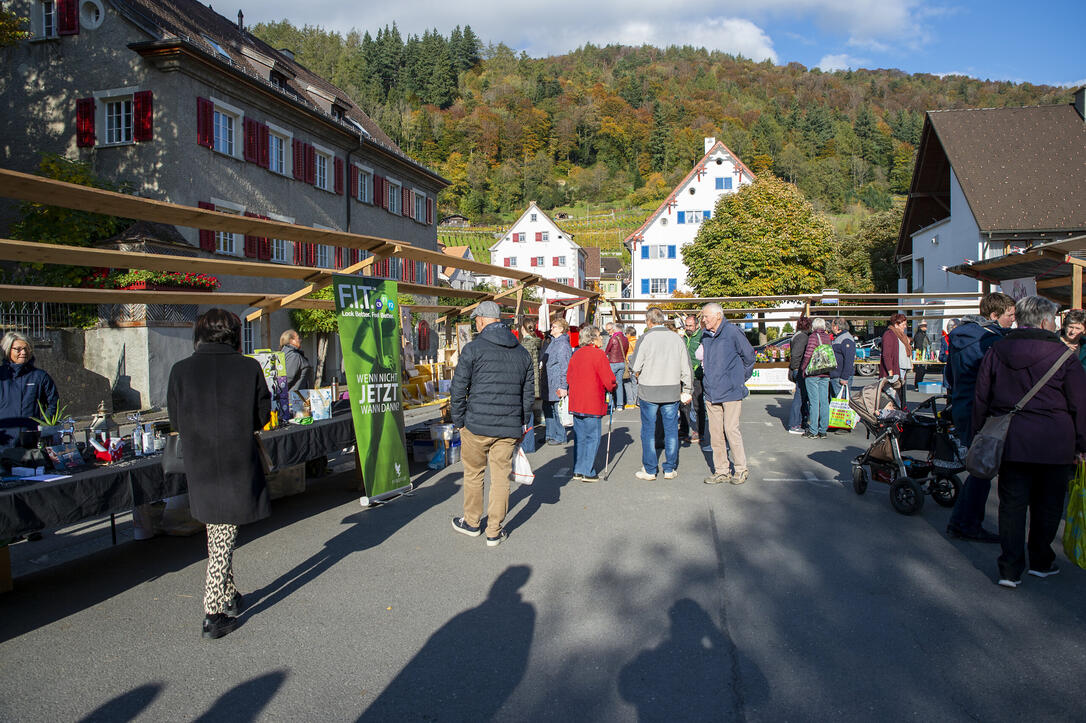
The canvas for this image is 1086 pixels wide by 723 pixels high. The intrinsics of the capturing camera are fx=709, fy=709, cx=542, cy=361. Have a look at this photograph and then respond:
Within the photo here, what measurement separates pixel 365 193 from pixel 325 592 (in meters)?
25.4

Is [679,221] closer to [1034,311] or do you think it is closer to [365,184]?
[365,184]

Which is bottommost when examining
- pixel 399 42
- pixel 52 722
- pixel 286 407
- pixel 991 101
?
pixel 52 722

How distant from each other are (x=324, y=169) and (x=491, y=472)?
22.4 meters

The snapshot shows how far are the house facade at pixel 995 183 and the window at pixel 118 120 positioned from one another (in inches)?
1049

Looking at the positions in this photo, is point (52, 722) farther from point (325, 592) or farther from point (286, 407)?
point (286, 407)

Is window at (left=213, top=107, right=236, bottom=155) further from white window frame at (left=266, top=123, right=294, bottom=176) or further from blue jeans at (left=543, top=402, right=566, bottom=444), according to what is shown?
blue jeans at (left=543, top=402, right=566, bottom=444)

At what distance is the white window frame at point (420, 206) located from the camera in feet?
108

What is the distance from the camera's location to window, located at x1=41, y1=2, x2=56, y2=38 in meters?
20.2

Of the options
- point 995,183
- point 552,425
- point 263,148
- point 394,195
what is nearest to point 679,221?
point 995,183

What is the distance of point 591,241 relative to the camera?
4277 inches

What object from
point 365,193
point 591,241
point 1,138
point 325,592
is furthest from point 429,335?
point 591,241

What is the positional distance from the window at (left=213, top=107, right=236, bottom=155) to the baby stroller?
19339mm

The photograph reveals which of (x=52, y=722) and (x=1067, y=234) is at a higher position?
(x=1067, y=234)

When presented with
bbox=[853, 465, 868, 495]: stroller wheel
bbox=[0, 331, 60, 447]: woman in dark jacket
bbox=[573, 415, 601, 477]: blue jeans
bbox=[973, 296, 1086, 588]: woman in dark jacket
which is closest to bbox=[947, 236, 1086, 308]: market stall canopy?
bbox=[853, 465, 868, 495]: stroller wheel
